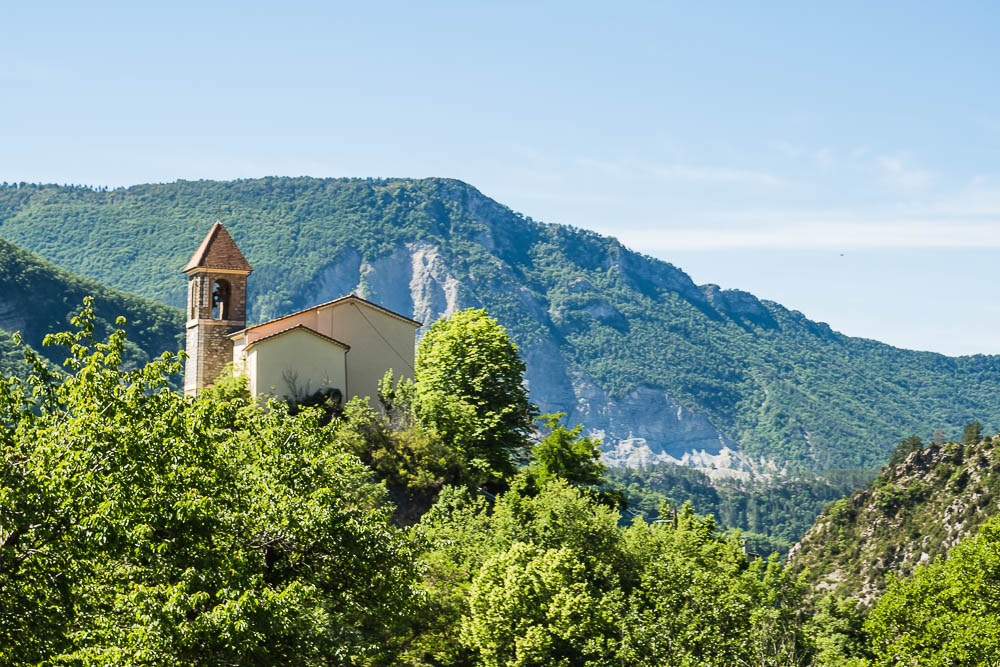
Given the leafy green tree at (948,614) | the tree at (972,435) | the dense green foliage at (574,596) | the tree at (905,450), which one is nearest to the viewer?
the dense green foliage at (574,596)

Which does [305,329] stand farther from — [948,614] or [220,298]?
[948,614]

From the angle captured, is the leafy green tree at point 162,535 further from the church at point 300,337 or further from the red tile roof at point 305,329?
the church at point 300,337

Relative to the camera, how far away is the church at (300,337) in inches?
2438

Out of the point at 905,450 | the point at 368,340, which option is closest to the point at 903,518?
the point at 905,450

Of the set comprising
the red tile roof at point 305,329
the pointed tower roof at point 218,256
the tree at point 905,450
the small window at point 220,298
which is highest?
the pointed tower roof at point 218,256

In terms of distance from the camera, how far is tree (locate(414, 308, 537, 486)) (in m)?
62.8

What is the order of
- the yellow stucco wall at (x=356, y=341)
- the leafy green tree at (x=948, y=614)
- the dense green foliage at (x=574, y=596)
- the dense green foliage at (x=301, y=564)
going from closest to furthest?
the dense green foliage at (x=301, y=564) < the dense green foliage at (x=574, y=596) < the leafy green tree at (x=948, y=614) < the yellow stucco wall at (x=356, y=341)

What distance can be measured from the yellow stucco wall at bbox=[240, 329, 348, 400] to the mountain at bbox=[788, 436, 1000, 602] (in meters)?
83.6

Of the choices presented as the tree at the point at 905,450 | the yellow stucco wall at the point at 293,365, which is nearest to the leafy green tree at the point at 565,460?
the yellow stucco wall at the point at 293,365

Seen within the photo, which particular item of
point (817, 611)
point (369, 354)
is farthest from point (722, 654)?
point (817, 611)

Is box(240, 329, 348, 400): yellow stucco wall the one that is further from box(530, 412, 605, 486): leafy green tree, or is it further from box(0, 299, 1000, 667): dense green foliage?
box(530, 412, 605, 486): leafy green tree

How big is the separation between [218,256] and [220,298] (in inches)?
90.5

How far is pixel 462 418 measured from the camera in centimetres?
6303

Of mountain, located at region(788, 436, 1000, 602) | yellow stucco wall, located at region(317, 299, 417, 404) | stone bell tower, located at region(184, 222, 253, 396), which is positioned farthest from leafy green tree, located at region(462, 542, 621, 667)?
mountain, located at region(788, 436, 1000, 602)
